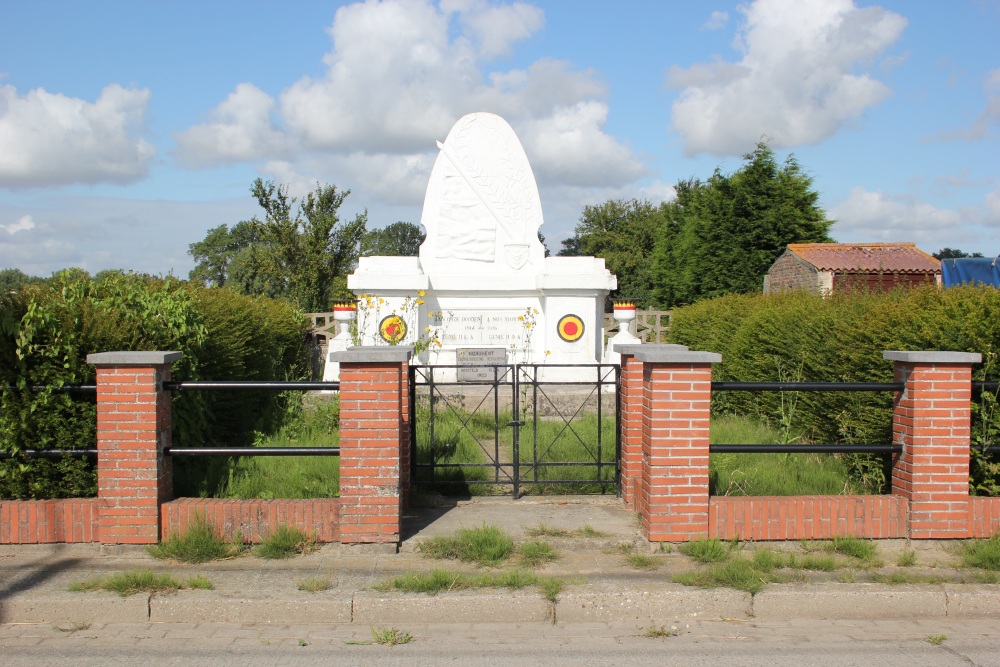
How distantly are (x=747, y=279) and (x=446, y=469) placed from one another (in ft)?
76.5

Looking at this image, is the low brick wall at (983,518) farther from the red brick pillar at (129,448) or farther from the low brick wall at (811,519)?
the red brick pillar at (129,448)

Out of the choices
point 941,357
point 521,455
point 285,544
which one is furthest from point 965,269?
point 285,544

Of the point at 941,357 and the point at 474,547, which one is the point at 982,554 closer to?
the point at 941,357

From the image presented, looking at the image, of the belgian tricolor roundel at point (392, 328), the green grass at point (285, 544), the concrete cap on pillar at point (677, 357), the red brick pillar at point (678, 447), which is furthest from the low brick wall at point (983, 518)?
the belgian tricolor roundel at point (392, 328)

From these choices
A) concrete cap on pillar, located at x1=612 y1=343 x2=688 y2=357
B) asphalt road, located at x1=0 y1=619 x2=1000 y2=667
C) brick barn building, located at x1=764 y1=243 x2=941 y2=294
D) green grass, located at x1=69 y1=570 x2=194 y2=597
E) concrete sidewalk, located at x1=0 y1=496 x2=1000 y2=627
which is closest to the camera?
asphalt road, located at x1=0 y1=619 x2=1000 y2=667

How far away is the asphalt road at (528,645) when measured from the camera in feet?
14.1

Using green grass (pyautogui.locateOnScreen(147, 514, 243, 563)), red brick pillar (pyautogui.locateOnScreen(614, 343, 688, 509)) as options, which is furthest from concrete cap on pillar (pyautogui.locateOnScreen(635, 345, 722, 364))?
green grass (pyautogui.locateOnScreen(147, 514, 243, 563))

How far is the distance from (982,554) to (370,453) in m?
4.25

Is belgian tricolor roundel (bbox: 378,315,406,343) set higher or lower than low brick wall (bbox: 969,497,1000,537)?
higher

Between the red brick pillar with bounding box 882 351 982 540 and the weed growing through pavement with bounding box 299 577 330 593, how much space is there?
419 cm

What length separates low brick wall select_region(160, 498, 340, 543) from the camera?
5.83 metres

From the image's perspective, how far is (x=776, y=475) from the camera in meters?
7.30

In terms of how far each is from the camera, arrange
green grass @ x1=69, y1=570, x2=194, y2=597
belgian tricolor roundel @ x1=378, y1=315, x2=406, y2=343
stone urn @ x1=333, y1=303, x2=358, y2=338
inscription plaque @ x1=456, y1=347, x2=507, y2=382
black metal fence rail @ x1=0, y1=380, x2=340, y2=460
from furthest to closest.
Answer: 1. stone urn @ x1=333, y1=303, x2=358, y2=338
2. belgian tricolor roundel @ x1=378, y1=315, x2=406, y2=343
3. inscription plaque @ x1=456, y1=347, x2=507, y2=382
4. black metal fence rail @ x1=0, y1=380, x2=340, y2=460
5. green grass @ x1=69, y1=570, x2=194, y2=597

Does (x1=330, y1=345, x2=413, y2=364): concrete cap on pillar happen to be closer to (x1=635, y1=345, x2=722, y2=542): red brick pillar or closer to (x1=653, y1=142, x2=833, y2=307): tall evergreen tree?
(x1=635, y1=345, x2=722, y2=542): red brick pillar
